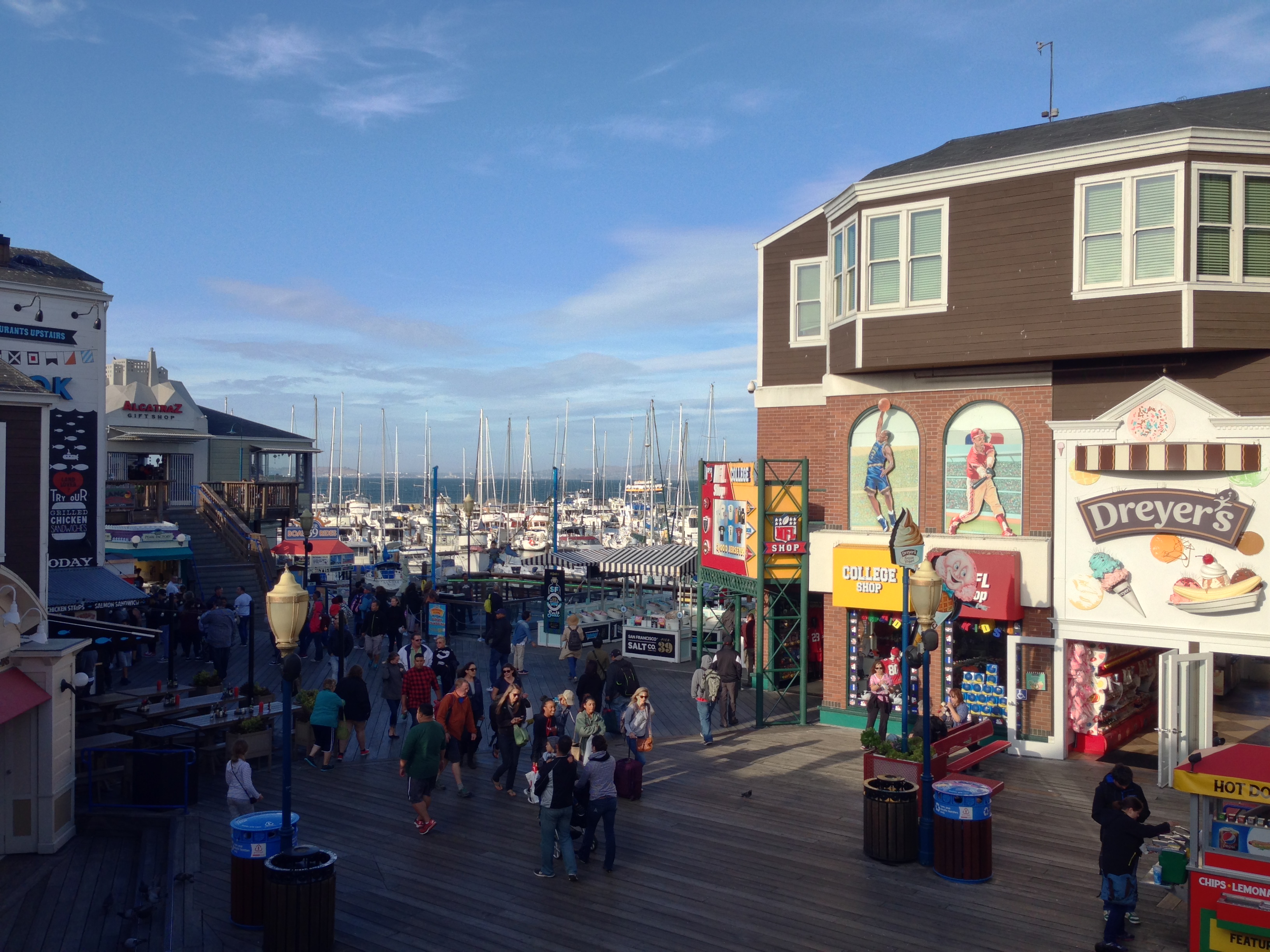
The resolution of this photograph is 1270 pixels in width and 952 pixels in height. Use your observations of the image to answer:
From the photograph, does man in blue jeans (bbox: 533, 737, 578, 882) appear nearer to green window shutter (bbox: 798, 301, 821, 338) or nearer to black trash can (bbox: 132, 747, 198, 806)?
black trash can (bbox: 132, 747, 198, 806)

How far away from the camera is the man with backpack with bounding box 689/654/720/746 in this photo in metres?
17.1

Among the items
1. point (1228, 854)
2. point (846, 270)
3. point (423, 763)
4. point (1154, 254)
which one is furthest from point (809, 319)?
point (1228, 854)

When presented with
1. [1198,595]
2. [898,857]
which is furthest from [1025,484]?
[898,857]

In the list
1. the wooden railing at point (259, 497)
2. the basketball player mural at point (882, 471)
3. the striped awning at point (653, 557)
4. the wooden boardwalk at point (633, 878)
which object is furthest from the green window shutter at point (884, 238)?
the wooden railing at point (259, 497)

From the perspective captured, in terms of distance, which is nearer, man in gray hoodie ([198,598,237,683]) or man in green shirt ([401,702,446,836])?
man in green shirt ([401,702,446,836])

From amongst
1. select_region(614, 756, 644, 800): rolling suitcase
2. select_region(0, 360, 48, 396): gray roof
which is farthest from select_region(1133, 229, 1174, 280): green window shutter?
select_region(0, 360, 48, 396): gray roof

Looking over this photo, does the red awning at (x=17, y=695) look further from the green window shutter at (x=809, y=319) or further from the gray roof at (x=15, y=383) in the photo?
the green window shutter at (x=809, y=319)

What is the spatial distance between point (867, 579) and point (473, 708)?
7967mm

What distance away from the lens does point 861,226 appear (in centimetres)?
1820

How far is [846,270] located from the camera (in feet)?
62.8

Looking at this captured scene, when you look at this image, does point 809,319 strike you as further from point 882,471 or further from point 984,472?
point 984,472

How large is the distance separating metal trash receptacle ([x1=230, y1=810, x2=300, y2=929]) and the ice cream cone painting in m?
13.3

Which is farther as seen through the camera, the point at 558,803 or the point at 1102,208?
the point at 1102,208

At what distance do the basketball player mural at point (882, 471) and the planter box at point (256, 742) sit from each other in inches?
468
